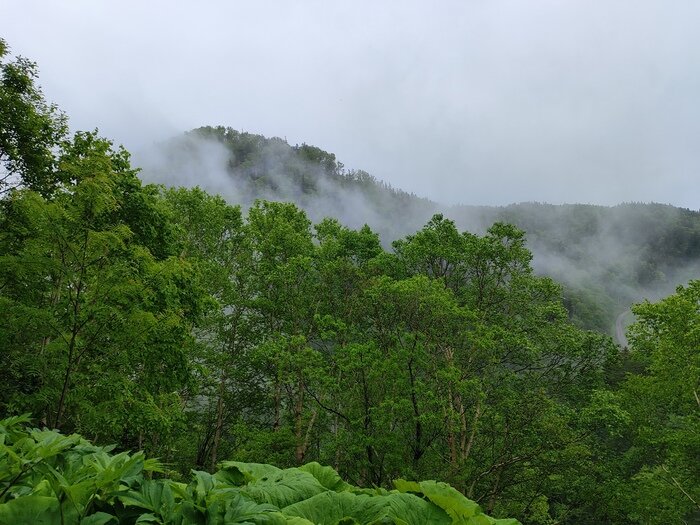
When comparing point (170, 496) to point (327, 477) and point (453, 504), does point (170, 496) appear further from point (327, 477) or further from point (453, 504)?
point (453, 504)

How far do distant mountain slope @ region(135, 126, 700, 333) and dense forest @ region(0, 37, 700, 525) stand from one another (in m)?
74.3

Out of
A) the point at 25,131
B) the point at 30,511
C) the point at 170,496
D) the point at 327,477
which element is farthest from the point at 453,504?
the point at 25,131

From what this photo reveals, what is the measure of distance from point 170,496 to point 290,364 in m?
12.0

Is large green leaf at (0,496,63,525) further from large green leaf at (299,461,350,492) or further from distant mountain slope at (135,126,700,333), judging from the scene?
distant mountain slope at (135,126,700,333)

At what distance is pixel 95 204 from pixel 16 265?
1.86 m

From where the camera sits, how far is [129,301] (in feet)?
22.4

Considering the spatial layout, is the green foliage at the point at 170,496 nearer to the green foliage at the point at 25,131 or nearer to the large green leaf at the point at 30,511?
the large green leaf at the point at 30,511

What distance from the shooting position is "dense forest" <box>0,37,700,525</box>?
273 centimetres

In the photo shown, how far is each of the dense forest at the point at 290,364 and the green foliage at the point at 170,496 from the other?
0.04 ft

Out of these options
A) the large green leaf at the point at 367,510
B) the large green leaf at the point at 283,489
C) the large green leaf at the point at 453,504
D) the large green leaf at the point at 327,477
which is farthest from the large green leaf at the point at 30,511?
the large green leaf at the point at 453,504

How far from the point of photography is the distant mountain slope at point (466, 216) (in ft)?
372

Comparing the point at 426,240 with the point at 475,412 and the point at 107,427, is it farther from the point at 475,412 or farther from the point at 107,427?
the point at 107,427

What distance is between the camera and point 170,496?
77.9 inches

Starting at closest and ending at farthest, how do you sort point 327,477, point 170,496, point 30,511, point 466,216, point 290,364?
point 30,511, point 170,496, point 327,477, point 290,364, point 466,216
